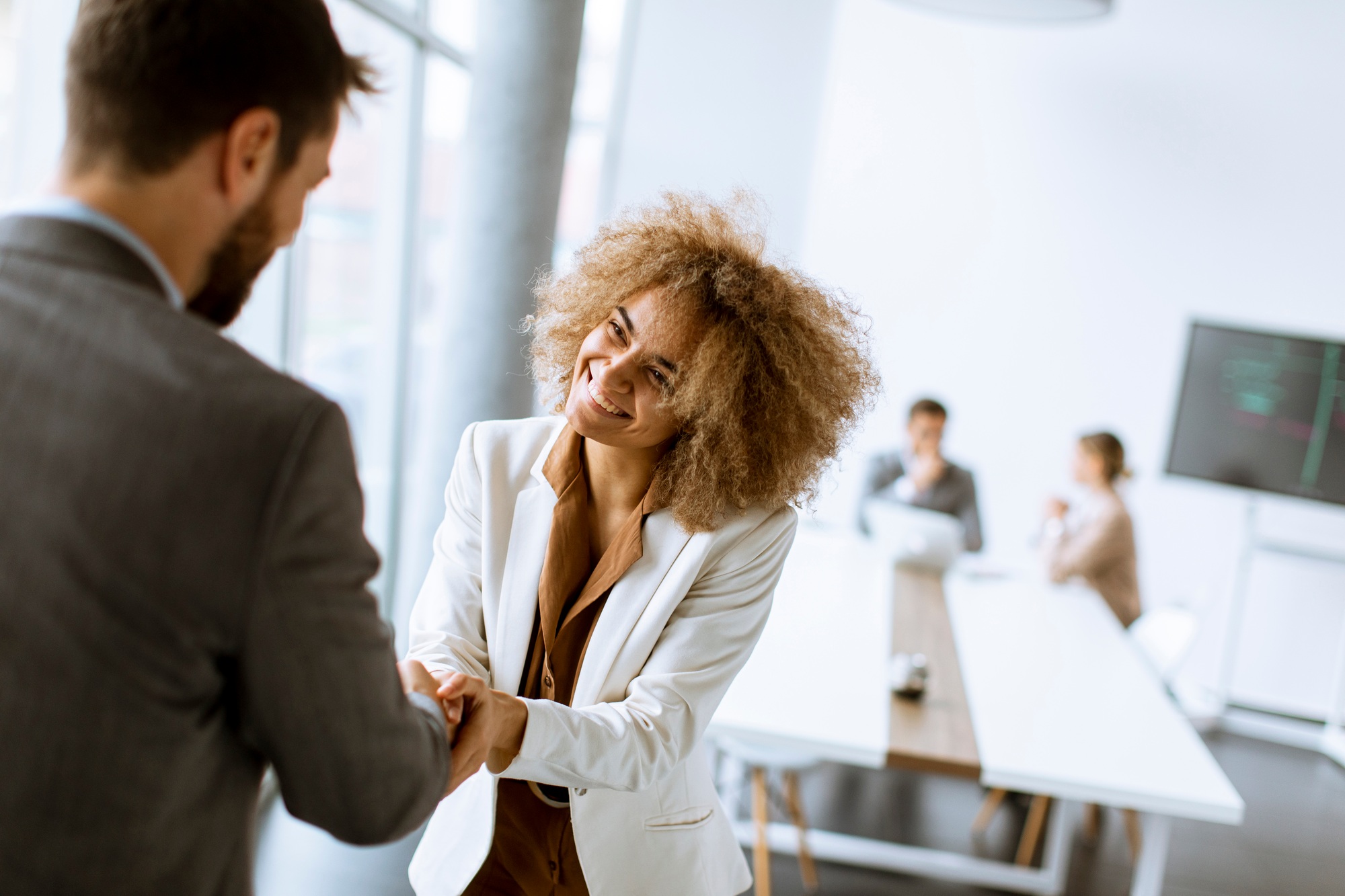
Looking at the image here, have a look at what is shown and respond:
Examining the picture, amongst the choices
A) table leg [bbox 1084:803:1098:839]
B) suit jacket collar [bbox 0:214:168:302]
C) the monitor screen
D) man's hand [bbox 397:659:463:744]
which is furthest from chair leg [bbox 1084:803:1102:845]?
→ suit jacket collar [bbox 0:214:168:302]

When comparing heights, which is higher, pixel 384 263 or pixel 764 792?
pixel 384 263

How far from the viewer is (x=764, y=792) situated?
3.27m

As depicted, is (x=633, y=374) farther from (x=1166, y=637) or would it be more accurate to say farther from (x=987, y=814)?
(x=1166, y=637)

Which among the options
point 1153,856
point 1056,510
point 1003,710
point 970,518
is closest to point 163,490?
point 1003,710

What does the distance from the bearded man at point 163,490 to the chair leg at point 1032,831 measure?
10.9ft

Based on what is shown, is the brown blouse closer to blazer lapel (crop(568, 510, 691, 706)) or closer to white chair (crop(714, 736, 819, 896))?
blazer lapel (crop(568, 510, 691, 706))

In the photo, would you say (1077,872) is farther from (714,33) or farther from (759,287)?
(714,33)

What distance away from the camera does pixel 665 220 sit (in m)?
1.70

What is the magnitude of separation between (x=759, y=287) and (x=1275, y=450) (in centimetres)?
481

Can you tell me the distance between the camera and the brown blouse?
156 centimetres

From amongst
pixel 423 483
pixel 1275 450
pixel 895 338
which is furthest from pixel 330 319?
pixel 1275 450

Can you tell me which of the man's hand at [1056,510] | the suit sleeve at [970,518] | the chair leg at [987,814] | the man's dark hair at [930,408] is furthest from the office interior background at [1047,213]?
the chair leg at [987,814]

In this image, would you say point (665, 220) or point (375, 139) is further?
point (375, 139)

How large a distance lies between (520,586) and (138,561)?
84 cm
